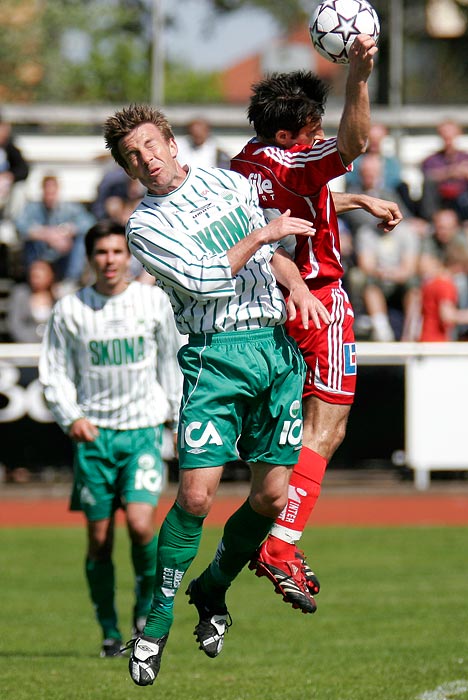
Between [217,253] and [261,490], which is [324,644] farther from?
[217,253]

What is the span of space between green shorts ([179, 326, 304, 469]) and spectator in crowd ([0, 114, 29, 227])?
11.6m

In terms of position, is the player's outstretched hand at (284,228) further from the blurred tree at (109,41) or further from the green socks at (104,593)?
the blurred tree at (109,41)

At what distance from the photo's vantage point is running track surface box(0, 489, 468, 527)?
13.8 meters

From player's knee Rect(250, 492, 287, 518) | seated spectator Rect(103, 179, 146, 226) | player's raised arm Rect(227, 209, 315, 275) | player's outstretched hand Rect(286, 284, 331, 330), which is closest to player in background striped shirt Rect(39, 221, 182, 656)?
player's knee Rect(250, 492, 287, 518)

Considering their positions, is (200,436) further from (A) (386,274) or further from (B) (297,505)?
(A) (386,274)

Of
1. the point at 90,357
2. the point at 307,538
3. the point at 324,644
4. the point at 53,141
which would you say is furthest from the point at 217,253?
the point at 53,141

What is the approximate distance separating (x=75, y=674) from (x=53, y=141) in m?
14.9

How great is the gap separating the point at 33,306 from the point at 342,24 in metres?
9.85

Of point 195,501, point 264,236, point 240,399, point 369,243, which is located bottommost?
point 195,501

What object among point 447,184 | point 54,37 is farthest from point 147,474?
point 54,37

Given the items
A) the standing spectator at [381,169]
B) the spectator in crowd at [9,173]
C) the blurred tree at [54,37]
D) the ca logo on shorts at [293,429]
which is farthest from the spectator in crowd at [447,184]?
the blurred tree at [54,37]

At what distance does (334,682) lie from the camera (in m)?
7.36

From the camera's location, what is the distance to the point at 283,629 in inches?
367

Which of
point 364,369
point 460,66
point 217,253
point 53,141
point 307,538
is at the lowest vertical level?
point 307,538
